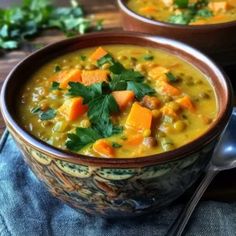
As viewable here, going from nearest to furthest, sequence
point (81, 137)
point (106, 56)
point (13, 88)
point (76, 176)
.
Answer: point (76, 176) → point (81, 137) → point (13, 88) → point (106, 56)

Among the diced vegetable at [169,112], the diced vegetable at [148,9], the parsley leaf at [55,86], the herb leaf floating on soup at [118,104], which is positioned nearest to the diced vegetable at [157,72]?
the herb leaf floating on soup at [118,104]

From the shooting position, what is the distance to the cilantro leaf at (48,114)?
1.58 m

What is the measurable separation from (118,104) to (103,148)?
207 millimetres

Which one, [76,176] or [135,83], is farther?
[135,83]

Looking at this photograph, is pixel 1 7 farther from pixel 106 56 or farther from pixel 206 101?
pixel 206 101

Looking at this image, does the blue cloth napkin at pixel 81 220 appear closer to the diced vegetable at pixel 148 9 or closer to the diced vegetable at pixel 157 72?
the diced vegetable at pixel 157 72

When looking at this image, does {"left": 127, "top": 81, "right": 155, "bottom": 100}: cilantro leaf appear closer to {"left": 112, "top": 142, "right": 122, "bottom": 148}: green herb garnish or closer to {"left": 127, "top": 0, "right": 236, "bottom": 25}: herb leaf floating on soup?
{"left": 112, "top": 142, "right": 122, "bottom": 148}: green herb garnish

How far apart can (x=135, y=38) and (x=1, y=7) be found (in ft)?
3.83

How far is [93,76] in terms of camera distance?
5.69 feet

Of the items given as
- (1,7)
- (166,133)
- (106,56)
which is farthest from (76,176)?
(1,7)

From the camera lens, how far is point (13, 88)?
169cm

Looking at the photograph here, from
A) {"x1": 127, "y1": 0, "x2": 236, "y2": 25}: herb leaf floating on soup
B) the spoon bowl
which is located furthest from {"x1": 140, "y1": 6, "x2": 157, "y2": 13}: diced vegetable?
the spoon bowl

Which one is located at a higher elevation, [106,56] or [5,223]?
[106,56]

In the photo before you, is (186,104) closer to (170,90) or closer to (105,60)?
(170,90)
